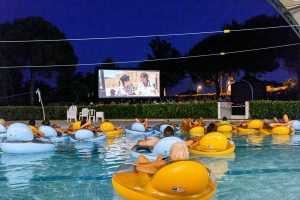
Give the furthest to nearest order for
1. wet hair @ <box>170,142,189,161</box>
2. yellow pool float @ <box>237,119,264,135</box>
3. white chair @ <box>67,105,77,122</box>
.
Answer: white chair @ <box>67,105,77,122</box> < yellow pool float @ <box>237,119,264,135</box> < wet hair @ <box>170,142,189,161</box>

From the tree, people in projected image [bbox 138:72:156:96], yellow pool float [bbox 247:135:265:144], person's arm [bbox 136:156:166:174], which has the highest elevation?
the tree

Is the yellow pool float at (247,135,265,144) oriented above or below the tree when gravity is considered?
below

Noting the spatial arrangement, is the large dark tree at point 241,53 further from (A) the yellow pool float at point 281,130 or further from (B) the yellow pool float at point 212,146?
(B) the yellow pool float at point 212,146

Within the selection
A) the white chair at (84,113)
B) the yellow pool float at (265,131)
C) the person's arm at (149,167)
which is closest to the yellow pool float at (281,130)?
the yellow pool float at (265,131)

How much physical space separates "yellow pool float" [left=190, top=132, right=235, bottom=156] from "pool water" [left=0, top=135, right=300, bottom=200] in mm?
270

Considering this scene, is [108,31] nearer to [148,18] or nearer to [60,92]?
[148,18]

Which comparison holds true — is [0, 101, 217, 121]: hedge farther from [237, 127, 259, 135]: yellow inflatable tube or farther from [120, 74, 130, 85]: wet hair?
[237, 127, 259, 135]: yellow inflatable tube

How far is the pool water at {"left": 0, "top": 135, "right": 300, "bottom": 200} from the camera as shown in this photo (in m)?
7.18

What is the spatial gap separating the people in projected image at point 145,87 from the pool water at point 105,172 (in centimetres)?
1840

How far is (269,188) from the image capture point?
24.5 ft

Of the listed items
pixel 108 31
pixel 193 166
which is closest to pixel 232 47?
pixel 108 31

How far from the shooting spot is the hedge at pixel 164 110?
25047 millimetres

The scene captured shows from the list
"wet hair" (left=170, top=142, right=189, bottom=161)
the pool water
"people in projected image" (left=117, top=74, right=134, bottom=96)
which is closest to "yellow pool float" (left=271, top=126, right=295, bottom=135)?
the pool water

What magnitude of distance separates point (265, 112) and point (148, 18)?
34948 mm
